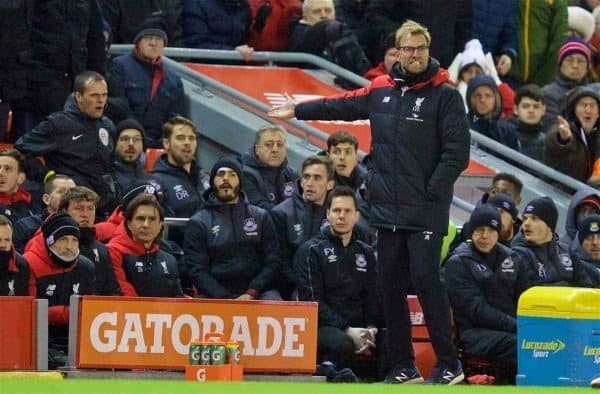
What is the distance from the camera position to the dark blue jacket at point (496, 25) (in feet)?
61.7

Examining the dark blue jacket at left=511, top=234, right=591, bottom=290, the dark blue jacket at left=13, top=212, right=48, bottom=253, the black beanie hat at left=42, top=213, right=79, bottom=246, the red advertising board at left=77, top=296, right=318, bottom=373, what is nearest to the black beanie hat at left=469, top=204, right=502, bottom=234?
the dark blue jacket at left=511, top=234, right=591, bottom=290

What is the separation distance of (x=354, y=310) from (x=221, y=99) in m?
3.85

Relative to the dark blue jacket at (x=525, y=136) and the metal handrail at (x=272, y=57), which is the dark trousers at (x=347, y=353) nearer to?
the metal handrail at (x=272, y=57)

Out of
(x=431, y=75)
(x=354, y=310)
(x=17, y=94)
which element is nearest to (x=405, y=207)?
(x=431, y=75)

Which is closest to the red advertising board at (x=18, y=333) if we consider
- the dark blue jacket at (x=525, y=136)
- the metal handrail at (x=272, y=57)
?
the metal handrail at (x=272, y=57)

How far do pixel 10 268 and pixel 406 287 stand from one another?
269 cm

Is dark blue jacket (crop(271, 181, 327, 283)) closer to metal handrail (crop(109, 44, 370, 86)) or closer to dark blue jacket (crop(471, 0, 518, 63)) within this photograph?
metal handrail (crop(109, 44, 370, 86))

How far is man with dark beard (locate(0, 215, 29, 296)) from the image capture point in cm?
1205

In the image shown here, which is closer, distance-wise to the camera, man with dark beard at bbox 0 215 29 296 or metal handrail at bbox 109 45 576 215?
man with dark beard at bbox 0 215 29 296

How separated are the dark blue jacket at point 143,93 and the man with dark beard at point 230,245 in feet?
6.47

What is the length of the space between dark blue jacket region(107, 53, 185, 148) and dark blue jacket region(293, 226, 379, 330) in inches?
104

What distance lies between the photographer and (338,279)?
13.3 metres

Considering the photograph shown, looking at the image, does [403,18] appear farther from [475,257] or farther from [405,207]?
[405,207]

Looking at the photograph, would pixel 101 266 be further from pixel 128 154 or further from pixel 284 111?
pixel 128 154
